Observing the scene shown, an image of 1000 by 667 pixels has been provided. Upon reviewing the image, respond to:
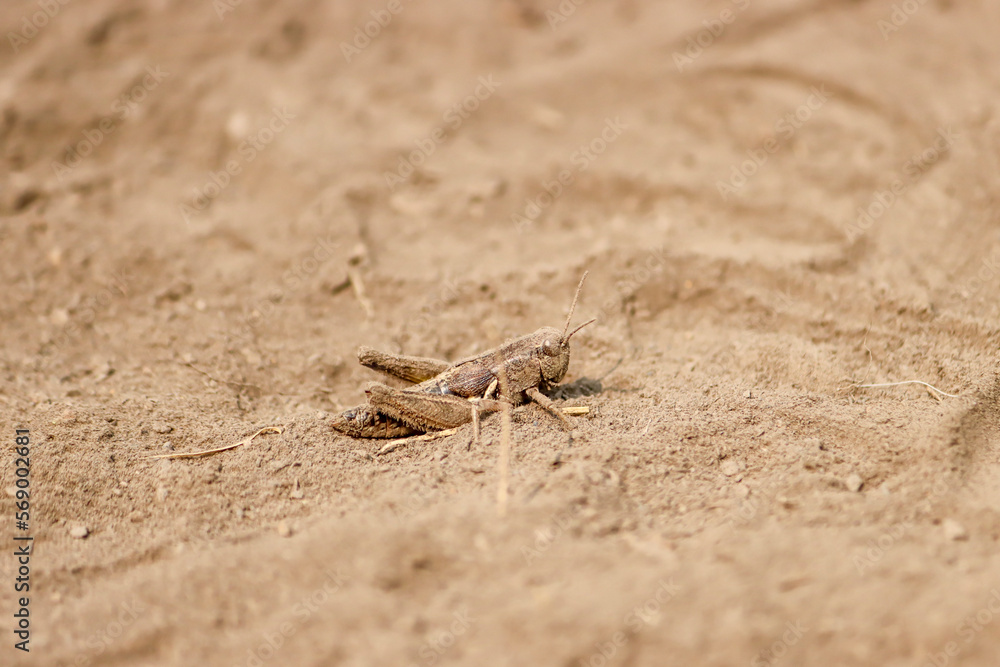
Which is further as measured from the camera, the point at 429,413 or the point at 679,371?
the point at 679,371

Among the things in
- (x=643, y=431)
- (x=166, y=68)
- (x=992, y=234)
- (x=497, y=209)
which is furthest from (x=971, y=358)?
(x=166, y=68)

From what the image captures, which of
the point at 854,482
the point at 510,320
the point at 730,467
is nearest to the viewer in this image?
the point at 854,482

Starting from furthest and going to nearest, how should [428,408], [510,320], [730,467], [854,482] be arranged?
[510,320], [428,408], [730,467], [854,482]

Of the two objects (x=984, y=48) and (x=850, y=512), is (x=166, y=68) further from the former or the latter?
(x=984, y=48)

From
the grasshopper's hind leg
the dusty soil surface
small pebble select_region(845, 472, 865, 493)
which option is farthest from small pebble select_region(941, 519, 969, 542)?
the grasshopper's hind leg

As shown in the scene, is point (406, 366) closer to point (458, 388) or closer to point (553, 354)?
point (458, 388)

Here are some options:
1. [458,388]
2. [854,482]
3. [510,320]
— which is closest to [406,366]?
[458,388]

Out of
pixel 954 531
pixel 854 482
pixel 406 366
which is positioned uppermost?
pixel 954 531

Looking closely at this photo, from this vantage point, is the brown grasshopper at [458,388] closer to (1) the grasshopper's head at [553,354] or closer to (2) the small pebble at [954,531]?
(1) the grasshopper's head at [553,354]
